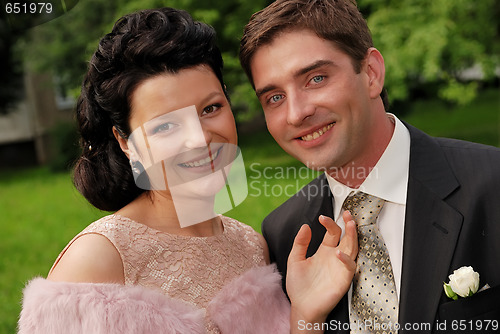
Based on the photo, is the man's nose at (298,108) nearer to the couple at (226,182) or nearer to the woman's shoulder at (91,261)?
the couple at (226,182)

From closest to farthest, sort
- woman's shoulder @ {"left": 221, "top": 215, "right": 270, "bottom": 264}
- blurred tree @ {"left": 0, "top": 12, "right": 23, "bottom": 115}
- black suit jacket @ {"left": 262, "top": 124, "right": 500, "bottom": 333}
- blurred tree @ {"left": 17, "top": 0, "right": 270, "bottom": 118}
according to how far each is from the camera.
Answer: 1. black suit jacket @ {"left": 262, "top": 124, "right": 500, "bottom": 333}
2. woman's shoulder @ {"left": 221, "top": 215, "right": 270, "bottom": 264}
3. blurred tree @ {"left": 17, "top": 0, "right": 270, "bottom": 118}
4. blurred tree @ {"left": 0, "top": 12, "right": 23, "bottom": 115}

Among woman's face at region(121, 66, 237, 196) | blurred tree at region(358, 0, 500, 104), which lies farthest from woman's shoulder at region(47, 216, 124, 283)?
blurred tree at region(358, 0, 500, 104)

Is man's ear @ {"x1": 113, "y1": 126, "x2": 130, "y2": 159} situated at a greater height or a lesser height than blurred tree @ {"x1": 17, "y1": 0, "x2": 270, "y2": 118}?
greater

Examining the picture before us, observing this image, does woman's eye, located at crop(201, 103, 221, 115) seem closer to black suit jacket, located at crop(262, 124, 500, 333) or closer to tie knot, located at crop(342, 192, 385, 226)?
tie knot, located at crop(342, 192, 385, 226)

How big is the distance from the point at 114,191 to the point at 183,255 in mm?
414

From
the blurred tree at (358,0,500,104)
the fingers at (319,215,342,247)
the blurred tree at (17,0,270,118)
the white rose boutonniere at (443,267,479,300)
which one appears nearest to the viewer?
the white rose boutonniere at (443,267,479,300)

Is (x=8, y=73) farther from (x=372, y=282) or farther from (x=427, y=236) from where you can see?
(x=427, y=236)

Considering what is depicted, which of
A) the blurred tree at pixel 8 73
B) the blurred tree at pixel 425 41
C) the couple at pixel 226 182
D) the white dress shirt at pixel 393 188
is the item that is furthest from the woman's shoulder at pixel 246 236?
the blurred tree at pixel 8 73

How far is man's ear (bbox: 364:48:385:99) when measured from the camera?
8.45 ft

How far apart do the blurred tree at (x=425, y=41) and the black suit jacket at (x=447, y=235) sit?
723 centimetres

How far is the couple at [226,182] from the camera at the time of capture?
2074mm

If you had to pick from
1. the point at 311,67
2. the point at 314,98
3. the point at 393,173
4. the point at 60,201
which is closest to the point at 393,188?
the point at 393,173

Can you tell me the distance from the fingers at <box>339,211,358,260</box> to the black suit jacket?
196 millimetres

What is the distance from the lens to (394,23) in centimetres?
970
